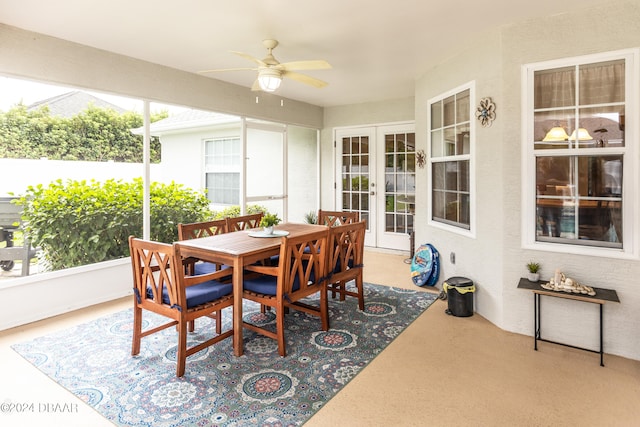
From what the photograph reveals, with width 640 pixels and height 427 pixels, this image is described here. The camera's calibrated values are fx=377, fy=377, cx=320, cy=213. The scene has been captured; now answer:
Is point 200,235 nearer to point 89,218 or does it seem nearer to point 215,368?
point 89,218

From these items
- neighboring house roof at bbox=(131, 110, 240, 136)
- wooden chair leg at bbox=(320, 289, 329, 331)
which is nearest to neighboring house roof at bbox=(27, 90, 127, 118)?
neighboring house roof at bbox=(131, 110, 240, 136)

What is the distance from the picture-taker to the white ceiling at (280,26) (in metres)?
2.95

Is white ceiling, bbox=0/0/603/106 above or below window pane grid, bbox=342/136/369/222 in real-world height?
above

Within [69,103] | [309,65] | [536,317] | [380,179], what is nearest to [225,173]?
[69,103]

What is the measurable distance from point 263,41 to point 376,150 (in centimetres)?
360

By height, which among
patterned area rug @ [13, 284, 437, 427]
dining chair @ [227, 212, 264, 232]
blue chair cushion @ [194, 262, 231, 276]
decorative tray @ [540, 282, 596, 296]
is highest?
dining chair @ [227, 212, 264, 232]

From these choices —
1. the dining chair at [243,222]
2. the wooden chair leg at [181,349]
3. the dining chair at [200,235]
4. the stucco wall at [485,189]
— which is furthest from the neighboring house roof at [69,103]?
the stucco wall at [485,189]

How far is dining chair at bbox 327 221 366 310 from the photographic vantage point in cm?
348

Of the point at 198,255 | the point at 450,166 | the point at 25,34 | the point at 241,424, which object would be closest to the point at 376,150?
the point at 450,166

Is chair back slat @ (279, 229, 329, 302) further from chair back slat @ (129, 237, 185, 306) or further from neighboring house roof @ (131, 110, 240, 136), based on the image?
neighboring house roof @ (131, 110, 240, 136)

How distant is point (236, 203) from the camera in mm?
5848

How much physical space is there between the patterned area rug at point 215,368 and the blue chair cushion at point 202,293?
1.53 ft

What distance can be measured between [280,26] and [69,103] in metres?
2.38

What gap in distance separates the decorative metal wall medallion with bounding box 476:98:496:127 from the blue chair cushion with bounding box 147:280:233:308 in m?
2.73
